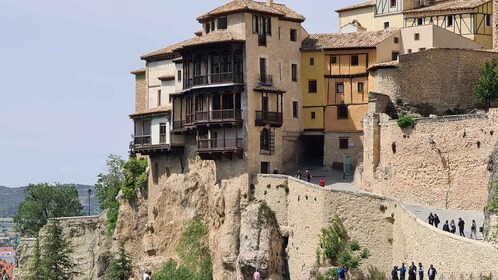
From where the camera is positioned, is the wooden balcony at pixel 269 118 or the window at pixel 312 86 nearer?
the wooden balcony at pixel 269 118

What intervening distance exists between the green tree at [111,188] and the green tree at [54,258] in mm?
8664

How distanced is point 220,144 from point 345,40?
12.1 metres

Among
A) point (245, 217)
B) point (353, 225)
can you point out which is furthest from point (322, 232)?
point (245, 217)

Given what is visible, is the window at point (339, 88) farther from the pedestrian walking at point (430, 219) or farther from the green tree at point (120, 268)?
the pedestrian walking at point (430, 219)

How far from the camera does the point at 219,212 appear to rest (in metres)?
87.5

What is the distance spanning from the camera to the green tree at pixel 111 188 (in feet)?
349

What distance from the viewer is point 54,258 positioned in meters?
95.5

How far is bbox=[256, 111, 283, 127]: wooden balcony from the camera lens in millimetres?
85562

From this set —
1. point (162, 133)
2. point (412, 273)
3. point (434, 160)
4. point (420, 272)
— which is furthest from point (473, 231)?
point (162, 133)

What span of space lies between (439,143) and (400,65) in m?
9.21

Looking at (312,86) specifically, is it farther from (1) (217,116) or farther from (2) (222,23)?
(1) (217,116)

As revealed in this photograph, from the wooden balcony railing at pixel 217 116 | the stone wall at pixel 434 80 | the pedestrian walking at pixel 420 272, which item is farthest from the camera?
the wooden balcony railing at pixel 217 116

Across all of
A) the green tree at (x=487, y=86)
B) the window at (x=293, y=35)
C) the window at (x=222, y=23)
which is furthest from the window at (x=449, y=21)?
the window at (x=222, y=23)

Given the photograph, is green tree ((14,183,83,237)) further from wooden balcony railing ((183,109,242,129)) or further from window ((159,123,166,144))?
wooden balcony railing ((183,109,242,129))
